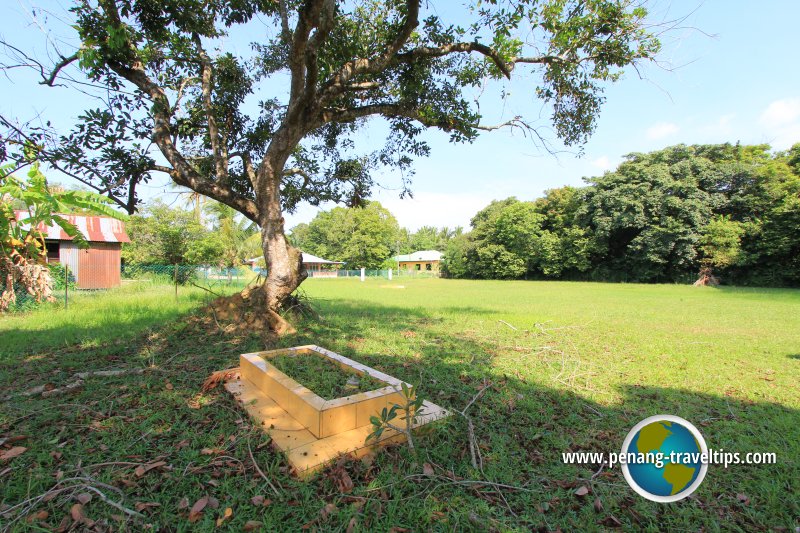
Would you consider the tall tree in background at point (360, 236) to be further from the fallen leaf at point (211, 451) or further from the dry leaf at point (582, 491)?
the dry leaf at point (582, 491)

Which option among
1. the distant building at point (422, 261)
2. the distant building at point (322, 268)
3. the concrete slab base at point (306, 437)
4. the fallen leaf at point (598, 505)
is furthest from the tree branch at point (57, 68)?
the distant building at point (422, 261)

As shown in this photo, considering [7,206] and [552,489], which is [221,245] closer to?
[7,206]

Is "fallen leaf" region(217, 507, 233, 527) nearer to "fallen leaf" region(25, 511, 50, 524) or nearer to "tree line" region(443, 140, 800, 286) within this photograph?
"fallen leaf" region(25, 511, 50, 524)

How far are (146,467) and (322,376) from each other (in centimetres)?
145

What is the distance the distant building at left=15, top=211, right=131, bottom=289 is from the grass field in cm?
1209

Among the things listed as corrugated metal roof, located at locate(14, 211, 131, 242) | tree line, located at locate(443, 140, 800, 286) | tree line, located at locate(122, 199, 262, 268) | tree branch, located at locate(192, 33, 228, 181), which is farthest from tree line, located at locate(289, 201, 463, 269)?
tree branch, located at locate(192, 33, 228, 181)

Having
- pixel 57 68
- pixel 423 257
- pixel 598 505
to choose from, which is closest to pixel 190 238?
pixel 57 68

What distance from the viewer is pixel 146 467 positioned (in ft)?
7.68

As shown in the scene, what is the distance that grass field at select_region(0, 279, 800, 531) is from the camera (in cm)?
204

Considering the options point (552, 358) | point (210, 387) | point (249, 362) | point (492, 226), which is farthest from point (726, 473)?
point (492, 226)

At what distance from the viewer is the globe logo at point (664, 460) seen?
7.52 feet

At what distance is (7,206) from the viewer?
789cm

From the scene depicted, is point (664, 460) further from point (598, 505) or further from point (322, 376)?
point (322, 376)

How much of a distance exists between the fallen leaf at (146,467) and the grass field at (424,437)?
0.02 metres
